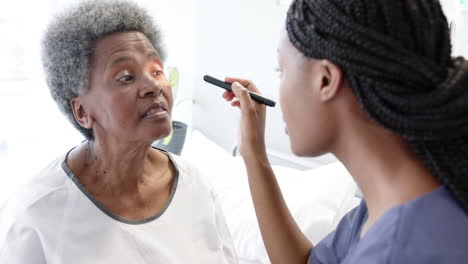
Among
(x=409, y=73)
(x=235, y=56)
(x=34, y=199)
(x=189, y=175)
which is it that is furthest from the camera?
(x=235, y=56)

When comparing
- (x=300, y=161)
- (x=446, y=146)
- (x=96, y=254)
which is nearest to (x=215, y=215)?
(x=96, y=254)

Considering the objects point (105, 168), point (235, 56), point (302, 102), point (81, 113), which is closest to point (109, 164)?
point (105, 168)

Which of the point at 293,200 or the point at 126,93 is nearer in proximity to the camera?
the point at 126,93

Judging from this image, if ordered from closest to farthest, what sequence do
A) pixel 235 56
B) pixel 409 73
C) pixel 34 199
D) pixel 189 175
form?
pixel 409 73, pixel 34 199, pixel 189 175, pixel 235 56

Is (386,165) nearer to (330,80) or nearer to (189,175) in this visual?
(330,80)

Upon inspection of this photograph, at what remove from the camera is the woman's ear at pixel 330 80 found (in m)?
0.58

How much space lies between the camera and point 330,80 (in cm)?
59

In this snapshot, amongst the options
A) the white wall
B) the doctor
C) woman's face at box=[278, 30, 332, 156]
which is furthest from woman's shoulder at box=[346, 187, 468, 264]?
the white wall

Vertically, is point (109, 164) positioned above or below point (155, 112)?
below

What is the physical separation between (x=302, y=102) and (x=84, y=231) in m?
0.55

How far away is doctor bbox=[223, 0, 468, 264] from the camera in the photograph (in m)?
0.54

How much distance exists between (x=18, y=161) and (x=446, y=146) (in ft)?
5.11

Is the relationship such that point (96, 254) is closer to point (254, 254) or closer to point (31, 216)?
point (31, 216)

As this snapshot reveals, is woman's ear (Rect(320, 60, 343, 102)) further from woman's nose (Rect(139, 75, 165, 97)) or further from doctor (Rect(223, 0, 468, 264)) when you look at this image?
woman's nose (Rect(139, 75, 165, 97))
